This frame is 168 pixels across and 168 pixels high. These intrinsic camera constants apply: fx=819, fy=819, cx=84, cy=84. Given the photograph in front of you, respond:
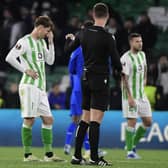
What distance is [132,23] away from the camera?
22375 millimetres

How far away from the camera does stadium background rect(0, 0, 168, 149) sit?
1925 centimetres

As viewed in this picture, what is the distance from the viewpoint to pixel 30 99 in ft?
42.3

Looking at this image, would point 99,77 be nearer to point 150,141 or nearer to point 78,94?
point 78,94

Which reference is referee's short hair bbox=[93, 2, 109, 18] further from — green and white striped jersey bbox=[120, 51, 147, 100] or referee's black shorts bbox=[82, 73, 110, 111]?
green and white striped jersey bbox=[120, 51, 147, 100]

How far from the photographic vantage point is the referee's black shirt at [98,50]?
38.1 feet

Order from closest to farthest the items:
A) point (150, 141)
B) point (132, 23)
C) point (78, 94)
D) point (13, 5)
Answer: point (78, 94)
point (150, 141)
point (132, 23)
point (13, 5)

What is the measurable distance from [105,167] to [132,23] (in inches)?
452

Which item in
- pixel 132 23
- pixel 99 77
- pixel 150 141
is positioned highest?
pixel 132 23

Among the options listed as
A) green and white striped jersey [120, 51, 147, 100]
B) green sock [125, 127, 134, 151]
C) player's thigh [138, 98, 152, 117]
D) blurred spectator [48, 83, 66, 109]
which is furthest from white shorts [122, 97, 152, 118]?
blurred spectator [48, 83, 66, 109]

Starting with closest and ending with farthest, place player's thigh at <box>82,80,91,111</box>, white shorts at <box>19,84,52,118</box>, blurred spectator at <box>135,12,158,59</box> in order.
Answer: player's thigh at <box>82,80,91,111</box> → white shorts at <box>19,84,52,118</box> → blurred spectator at <box>135,12,158,59</box>

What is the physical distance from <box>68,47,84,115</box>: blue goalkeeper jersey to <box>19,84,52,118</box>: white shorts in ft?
9.45

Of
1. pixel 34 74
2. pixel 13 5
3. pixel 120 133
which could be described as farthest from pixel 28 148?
pixel 13 5

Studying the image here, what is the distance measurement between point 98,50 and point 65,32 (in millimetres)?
A: 11017

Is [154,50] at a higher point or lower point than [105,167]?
higher
